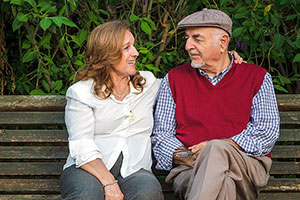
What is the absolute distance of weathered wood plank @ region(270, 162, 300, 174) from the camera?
339 cm

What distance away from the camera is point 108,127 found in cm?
311

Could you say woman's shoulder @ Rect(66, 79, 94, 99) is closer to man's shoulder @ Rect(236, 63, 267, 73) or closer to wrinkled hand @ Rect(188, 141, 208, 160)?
wrinkled hand @ Rect(188, 141, 208, 160)

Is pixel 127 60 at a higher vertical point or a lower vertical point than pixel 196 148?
higher

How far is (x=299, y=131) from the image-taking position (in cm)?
341

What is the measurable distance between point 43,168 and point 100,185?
655 millimetres

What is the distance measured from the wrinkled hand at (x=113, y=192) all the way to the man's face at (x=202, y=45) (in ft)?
2.95

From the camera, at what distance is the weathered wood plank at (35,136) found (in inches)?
134

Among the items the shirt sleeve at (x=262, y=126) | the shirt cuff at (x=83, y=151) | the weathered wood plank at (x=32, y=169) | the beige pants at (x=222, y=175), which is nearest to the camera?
the beige pants at (x=222, y=175)

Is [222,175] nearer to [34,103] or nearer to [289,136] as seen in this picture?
[289,136]

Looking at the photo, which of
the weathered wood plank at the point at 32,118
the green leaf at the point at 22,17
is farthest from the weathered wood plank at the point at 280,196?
the green leaf at the point at 22,17

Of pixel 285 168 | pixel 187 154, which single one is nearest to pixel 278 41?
pixel 285 168

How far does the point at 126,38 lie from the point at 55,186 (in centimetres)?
107

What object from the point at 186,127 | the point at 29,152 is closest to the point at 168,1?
the point at 186,127

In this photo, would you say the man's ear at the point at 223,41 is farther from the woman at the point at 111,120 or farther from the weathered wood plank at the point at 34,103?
the weathered wood plank at the point at 34,103
